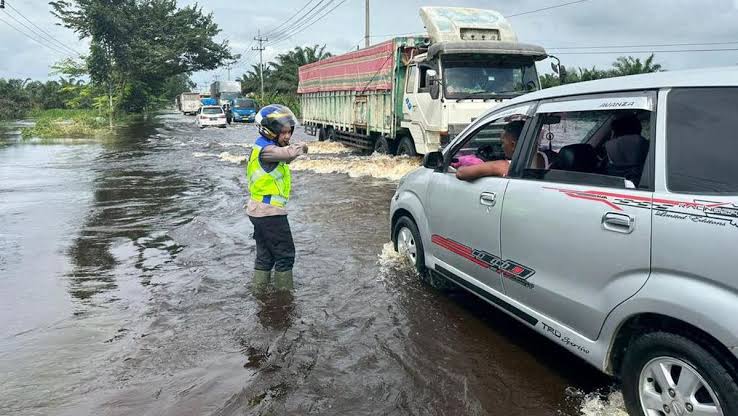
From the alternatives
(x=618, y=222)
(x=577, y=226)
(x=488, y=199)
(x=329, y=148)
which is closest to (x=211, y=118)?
(x=329, y=148)

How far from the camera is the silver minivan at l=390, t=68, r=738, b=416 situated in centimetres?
243

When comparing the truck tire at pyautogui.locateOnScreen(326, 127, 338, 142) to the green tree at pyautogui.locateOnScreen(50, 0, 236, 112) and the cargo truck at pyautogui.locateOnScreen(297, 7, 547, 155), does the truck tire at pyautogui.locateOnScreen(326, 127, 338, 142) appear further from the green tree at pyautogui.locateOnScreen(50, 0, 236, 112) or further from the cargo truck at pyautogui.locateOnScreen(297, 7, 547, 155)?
the green tree at pyautogui.locateOnScreen(50, 0, 236, 112)

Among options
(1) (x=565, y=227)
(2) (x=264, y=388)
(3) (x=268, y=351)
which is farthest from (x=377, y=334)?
(1) (x=565, y=227)

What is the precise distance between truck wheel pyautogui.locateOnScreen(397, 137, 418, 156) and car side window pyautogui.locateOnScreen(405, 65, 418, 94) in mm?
1161

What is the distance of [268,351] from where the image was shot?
4168 millimetres

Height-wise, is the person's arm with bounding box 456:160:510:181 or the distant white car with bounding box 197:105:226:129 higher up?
the distant white car with bounding box 197:105:226:129

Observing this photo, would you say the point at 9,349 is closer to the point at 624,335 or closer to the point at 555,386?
the point at 555,386

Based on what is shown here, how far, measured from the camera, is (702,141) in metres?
2.63

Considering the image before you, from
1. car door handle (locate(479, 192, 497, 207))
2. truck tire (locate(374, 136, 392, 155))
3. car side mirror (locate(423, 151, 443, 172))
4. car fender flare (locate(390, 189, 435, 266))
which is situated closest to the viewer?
car door handle (locate(479, 192, 497, 207))

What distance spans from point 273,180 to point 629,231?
3.07 metres

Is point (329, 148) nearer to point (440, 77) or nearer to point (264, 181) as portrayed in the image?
point (440, 77)

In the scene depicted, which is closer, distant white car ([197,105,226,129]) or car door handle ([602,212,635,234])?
car door handle ([602,212,635,234])

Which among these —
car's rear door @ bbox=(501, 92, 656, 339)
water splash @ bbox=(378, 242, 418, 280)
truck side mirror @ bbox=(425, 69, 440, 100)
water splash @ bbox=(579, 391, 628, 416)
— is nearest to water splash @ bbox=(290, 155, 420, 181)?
truck side mirror @ bbox=(425, 69, 440, 100)

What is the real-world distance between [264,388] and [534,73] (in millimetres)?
9607
